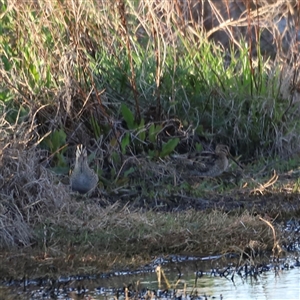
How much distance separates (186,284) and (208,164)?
303 cm

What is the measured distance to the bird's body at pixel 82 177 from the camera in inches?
→ 275

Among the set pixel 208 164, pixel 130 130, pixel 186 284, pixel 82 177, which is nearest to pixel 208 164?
pixel 208 164

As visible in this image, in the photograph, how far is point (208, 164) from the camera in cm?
824

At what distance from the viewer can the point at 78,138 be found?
8.00m

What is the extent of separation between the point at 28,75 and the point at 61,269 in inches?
126

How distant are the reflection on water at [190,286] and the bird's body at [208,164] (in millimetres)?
2540

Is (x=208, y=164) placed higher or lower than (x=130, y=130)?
lower

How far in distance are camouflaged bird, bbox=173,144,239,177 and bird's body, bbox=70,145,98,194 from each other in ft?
4.37

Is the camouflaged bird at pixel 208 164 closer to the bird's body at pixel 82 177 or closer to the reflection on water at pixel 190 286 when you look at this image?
the bird's body at pixel 82 177

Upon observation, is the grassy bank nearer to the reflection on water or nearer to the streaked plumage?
the streaked plumage

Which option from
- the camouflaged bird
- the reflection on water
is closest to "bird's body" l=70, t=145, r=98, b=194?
the camouflaged bird

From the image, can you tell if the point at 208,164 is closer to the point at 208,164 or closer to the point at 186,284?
the point at 208,164

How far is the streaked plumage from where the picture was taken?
8.15m

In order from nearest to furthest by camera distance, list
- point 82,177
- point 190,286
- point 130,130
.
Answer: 1. point 190,286
2. point 82,177
3. point 130,130
